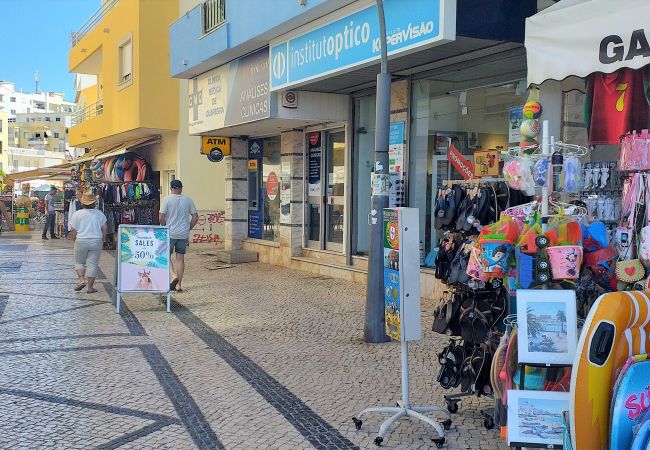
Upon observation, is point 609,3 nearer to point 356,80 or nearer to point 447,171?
point 447,171

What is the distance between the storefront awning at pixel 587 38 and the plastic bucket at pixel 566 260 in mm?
1761

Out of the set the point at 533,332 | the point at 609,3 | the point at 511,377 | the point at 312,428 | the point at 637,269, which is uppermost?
the point at 609,3

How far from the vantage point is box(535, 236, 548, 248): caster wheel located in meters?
3.80

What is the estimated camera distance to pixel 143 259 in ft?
28.2

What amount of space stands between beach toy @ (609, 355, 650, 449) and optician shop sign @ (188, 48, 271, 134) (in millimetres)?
8768

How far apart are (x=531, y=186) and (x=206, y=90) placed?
10.5 meters

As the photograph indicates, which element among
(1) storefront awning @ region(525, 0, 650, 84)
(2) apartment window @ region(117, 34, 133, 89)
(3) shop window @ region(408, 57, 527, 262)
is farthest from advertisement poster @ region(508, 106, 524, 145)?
(2) apartment window @ region(117, 34, 133, 89)

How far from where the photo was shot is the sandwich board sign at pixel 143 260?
8516mm

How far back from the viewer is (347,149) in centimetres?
1134

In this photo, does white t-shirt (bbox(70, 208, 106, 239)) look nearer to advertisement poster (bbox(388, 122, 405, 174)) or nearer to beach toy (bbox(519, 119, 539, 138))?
advertisement poster (bbox(388, 122, 405, 174))

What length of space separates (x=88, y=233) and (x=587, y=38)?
7.74 meters

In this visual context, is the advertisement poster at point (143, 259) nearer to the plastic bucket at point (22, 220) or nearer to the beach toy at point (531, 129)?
the beach toy at point (531, 129)

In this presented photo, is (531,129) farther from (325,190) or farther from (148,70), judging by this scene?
(148,70)

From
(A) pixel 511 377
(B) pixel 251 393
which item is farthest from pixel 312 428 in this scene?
(A) pixel 511 377
